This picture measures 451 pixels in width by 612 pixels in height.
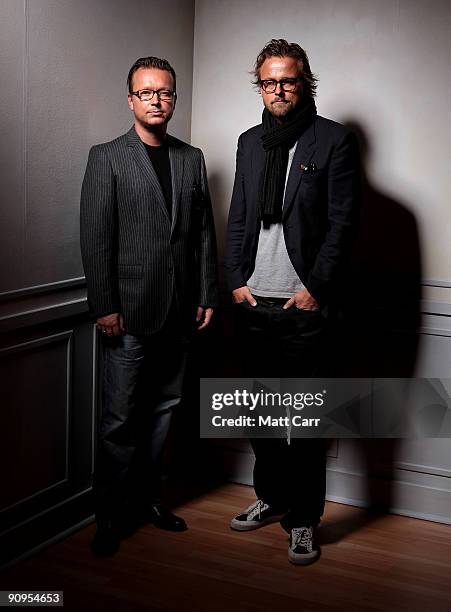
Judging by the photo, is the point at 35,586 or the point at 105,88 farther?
the point at 105,88

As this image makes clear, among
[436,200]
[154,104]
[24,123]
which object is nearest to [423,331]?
[436,200]

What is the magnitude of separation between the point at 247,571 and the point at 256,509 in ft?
1.28

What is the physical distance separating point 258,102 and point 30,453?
164 cm

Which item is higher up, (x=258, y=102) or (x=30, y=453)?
(x=258, y=102)

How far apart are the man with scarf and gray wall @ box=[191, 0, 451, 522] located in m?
0.44

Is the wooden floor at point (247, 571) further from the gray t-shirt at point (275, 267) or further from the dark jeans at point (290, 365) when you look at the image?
the gray t-shirt at point (275, 267)

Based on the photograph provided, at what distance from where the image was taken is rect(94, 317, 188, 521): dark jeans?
9.51 feet

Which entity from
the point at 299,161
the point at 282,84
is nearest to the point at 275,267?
the point at 299,161

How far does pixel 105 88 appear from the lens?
302cm

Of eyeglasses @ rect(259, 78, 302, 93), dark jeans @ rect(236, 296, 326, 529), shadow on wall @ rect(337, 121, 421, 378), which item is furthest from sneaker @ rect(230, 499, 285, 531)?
eyeglasses @ rect(259, 78, 302, 93)

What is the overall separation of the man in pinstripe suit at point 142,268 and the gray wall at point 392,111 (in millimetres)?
676

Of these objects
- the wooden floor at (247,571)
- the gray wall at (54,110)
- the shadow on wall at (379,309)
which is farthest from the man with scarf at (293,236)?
the gray wall at (54,110)

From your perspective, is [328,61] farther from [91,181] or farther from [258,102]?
[91,181]

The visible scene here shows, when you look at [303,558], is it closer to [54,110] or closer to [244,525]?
[244,525]
